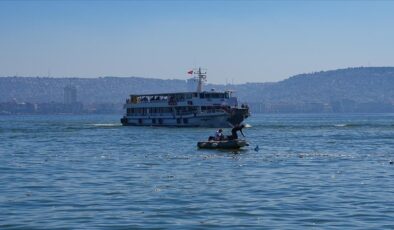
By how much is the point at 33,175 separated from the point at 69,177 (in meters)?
2.92

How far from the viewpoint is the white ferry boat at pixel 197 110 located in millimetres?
118588

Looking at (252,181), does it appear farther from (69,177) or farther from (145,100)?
(145,100)

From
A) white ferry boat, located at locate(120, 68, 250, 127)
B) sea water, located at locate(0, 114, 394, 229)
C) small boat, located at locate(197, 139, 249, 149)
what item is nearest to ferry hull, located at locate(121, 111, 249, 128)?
white ferry boat, located at locate(120, 68, 250, 127)

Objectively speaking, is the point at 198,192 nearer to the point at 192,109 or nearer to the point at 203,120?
the point at 203,120

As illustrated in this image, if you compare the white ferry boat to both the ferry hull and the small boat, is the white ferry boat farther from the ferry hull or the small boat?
the small boat

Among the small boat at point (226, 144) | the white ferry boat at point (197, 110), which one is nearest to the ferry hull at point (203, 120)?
the white ferry boat at point (197, 110)

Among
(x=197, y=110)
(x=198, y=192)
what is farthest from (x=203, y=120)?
(x=198, y=192)

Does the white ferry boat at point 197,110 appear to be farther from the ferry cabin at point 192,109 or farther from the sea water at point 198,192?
the sea water at point 198,192

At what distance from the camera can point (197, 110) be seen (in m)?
124

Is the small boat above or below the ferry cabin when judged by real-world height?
below

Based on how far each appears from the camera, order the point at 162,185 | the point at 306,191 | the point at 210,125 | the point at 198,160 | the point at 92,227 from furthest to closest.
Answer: the point at 210,125 → the point at 198,160 → the point at 162,185 → the point at 306,191 → the point at 92,227

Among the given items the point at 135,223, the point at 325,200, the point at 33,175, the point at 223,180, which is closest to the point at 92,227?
the point at 135,223

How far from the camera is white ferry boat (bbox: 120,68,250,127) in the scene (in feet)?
389

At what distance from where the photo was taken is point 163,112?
13062 cm
